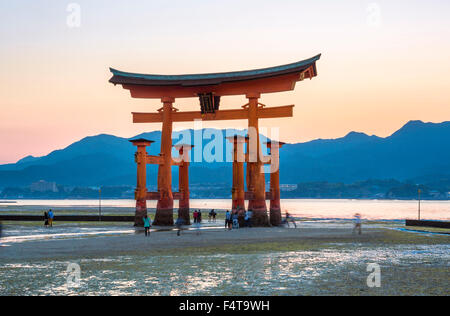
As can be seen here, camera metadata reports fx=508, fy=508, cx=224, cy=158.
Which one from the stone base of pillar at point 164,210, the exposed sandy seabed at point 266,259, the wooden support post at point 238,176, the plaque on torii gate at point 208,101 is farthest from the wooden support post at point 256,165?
the exposed sandy seabed at point 266,259

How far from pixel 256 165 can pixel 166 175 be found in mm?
7314

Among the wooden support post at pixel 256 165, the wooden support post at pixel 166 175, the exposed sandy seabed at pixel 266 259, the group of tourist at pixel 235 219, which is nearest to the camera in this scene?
the exposed sandy seabed at pixel 266 259

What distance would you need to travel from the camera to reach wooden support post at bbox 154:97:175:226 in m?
41.1

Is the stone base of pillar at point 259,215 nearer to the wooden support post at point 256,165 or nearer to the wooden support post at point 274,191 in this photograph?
the wooden support post at point 256,165

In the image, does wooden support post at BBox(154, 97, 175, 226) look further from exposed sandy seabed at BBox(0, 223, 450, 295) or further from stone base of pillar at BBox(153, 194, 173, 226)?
exposed sandy seabed at BBox(0, 223, 450, 295)

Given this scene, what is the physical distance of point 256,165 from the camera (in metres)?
40.9

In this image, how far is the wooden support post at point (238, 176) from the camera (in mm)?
41250

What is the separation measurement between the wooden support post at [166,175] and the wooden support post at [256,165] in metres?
6.59

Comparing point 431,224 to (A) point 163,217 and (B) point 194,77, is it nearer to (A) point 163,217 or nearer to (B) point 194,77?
(A) point 163,217

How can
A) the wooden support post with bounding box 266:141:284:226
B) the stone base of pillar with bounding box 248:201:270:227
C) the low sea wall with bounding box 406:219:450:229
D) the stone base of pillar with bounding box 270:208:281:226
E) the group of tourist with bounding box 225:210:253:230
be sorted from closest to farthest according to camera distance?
the group of tourist with bounding box 225:210:253:230
the stone base of pillar with bounding box 248:201:270:227
the low sea wall with bounding box 406:219:450:229
the wooden support post with bounding box 266:141:284:226
the stone base of pillar with bounding box 270:208:281:226
